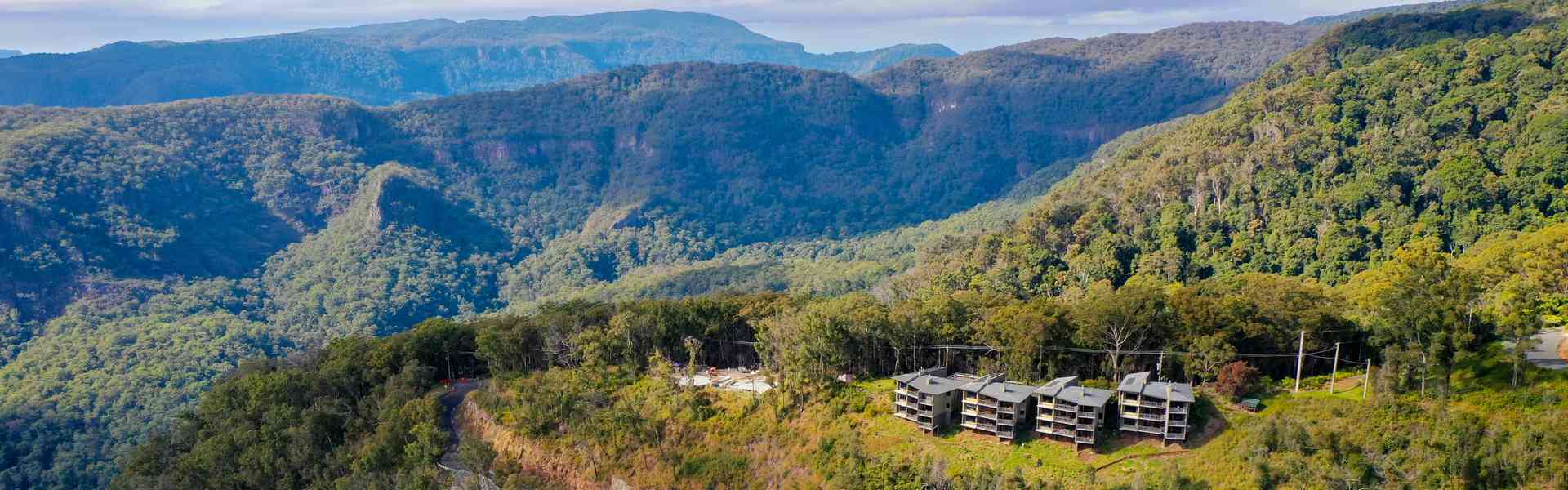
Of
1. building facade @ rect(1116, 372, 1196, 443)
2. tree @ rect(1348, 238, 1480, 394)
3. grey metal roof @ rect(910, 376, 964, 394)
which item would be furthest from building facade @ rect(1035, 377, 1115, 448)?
tree @ rect(1348, 238, 1480, 394)

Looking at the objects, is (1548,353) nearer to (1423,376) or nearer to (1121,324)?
(1423,376)

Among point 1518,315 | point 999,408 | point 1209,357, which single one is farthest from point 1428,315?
point 999,408

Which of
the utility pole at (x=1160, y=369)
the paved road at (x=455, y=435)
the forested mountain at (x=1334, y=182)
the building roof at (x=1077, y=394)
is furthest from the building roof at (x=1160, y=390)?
the forested mountain at (x=1334, y=182)

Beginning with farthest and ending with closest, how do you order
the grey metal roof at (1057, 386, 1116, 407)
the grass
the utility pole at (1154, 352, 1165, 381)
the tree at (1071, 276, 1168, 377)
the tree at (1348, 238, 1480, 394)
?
the tree at (1071, 276, 1168, 377) < the utility pole at (1154, 352, 1165, 381) < the tree at (1348, 238, 1480, 394) < the grey metal roof at (1057, 386, 1116, 407) < the grass

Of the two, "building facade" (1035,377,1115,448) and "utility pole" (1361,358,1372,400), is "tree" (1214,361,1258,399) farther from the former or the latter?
"building facade" (1035,377,1115,448)

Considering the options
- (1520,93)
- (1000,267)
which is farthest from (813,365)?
(1520,93)

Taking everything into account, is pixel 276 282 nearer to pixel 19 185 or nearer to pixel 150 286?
pixel 150 286
